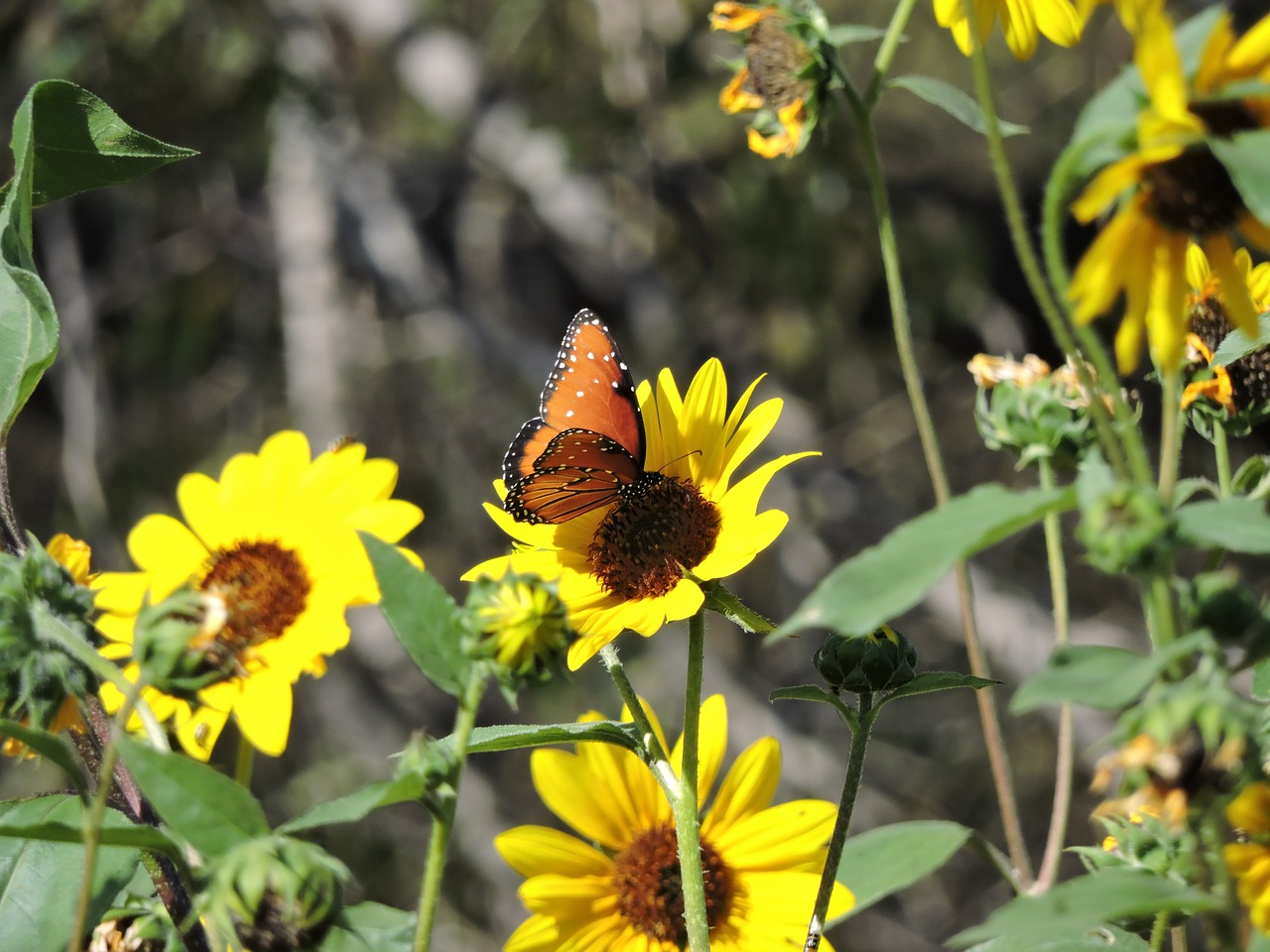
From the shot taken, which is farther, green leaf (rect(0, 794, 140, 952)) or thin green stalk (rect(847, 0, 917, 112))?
thin green stalk (rect(847, 0, 917, 112))

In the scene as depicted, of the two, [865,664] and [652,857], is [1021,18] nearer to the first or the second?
[865,664]

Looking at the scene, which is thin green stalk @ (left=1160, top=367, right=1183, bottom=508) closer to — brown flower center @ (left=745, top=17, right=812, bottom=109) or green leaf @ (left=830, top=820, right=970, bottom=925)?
green leaf @ (left=830, top=820, right=970, bottom=925)

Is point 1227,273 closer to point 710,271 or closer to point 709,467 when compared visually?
point 709,467

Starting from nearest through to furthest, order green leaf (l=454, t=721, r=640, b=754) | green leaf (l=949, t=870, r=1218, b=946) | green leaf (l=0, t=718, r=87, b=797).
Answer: green leaf (l=949, t=870, r=1218, b=946) < green leaf (l=0, t=718, r=87, b=797) < green leaf (l=454, t=721, r=640, b=754)

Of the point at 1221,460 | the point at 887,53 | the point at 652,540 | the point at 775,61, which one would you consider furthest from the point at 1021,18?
the point at 652,540

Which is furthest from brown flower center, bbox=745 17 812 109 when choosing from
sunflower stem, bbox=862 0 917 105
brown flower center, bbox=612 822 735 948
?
brown flower center, bbox=612 822 735 948

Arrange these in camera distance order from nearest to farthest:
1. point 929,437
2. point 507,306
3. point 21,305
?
1. point 21,305
2. point 929,437
3. point 507,306

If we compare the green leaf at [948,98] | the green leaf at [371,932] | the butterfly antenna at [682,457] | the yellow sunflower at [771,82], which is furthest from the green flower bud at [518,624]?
the yellow sunflower at [771,82]
